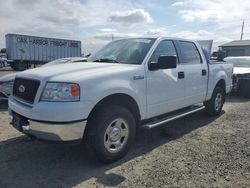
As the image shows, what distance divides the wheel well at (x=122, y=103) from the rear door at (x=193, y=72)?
56.9 inches

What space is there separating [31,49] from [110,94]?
24622 millimetres

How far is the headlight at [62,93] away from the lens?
11.1 ft

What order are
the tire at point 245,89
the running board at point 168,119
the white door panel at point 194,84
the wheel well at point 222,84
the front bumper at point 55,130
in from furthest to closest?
the tire at point 245,89 → the wheel well at point 222,84 → the white door panel at point 194,84 → the running board at point 168,119 → the front bumper at point 55,130

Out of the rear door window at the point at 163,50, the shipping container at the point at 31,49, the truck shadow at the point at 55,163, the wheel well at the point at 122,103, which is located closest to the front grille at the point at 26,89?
the wheel well at the point at 122,103

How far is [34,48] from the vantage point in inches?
1043

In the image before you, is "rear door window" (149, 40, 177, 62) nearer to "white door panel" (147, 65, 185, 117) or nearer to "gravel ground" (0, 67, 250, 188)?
"white door panel" (147, 65, 185, 117)

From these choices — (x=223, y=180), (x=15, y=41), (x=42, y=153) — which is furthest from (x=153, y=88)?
(x=15, y=41)

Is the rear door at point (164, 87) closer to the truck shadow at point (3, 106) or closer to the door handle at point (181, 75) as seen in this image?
the door handle at point (181, 75)

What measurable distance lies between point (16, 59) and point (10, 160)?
2370 centimetres

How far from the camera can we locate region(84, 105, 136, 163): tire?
3.64 meters

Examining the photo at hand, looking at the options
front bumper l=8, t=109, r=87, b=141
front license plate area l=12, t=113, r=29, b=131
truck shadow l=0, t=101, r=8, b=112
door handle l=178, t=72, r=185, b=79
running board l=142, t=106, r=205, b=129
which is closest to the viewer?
front bumper l=8, t=109, r=87, b=141

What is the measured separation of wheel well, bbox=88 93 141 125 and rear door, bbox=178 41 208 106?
1.45 metres

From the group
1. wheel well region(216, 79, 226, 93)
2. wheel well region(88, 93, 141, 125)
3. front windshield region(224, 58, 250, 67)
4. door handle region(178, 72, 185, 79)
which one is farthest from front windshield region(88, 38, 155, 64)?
front windshield region(224, 58, 250, 67)

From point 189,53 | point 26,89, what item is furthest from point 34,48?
point 26,89
